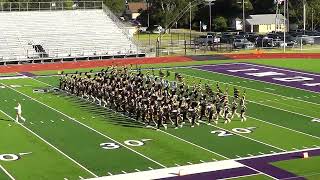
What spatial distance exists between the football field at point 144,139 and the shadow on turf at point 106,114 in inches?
1.5

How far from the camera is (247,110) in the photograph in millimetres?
25859

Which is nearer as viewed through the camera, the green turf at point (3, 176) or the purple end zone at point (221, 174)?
the purple end zone at point (221, 174)

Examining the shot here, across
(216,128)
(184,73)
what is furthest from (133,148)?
(184,73)

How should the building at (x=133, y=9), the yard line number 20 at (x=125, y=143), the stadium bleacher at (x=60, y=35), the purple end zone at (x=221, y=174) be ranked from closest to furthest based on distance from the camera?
the purple end zone at (x=221, y=174), the yard line number 20 at (x=125, y=143), the stadium bleacher at (x=60, y=35), the building at (x=133, y=9)

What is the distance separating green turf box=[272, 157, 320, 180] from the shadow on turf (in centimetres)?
688

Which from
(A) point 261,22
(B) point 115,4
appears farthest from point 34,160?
(B) point 115,4

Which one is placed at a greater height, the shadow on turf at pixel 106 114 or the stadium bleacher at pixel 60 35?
the stadium bleacher at pixel 60 35

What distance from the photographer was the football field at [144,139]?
17.5 m

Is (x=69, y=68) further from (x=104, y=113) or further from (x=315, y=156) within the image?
(x=315, y=156)

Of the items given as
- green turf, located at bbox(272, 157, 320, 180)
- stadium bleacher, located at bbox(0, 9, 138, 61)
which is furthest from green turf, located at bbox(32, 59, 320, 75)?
green turf, located at bbox(272, 157, 320, 180)

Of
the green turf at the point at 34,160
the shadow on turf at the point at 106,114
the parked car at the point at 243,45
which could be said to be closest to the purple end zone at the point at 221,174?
the green turf at the point at 34,160

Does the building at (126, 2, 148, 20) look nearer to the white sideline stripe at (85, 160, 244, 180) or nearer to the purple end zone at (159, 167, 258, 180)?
the white sideline stripe at (85, 160, 244, 180)

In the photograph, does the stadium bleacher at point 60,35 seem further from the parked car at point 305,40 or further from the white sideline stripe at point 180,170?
the white sideline stripe at point 180,170

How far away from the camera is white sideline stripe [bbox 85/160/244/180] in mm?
16531
